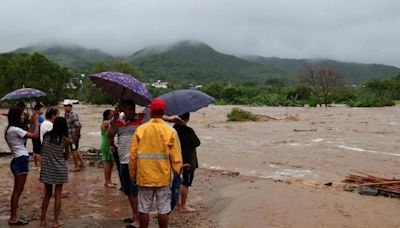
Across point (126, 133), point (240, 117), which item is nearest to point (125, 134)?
point (126, 133)

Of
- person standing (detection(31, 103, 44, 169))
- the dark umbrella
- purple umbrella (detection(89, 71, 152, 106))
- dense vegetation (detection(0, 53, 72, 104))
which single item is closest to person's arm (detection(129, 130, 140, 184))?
the dark umbrella

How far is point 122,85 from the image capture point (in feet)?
21.4

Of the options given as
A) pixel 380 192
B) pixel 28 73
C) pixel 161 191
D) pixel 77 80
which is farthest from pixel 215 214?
pixel 77 80

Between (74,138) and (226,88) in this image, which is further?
(226,88)

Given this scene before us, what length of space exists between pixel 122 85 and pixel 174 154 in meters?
1.79

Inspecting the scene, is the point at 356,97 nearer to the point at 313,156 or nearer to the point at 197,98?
the point at 313,156

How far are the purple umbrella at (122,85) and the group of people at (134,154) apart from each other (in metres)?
0.39

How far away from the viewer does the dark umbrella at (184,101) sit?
21.3 ft

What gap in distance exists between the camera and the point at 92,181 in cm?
976

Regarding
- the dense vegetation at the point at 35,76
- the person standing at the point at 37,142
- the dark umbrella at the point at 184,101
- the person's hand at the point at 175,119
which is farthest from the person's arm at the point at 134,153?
the dense vegetation at the point at 35,76

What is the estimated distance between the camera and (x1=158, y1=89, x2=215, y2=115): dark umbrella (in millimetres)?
6480

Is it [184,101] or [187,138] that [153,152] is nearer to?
[184,101]

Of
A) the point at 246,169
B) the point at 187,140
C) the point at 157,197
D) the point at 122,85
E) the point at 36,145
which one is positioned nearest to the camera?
the point at 157,197

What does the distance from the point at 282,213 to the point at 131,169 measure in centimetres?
321
